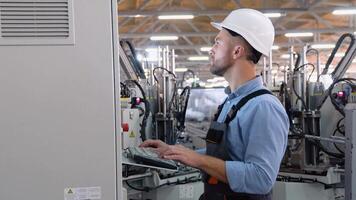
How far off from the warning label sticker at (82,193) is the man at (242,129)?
33 cm

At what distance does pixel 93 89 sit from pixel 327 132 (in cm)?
405

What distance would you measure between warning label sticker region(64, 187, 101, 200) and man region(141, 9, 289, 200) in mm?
327

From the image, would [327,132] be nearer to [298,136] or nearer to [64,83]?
[298,136]

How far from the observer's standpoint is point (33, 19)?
1.30 meters

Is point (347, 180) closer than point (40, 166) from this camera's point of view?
No

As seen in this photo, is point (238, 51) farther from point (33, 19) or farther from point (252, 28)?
point (33, 19)

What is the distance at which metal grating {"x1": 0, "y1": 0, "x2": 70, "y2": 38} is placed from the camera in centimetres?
129

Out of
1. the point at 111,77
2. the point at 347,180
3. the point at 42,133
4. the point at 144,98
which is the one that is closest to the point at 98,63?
the point at 111,77

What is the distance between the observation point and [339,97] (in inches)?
181

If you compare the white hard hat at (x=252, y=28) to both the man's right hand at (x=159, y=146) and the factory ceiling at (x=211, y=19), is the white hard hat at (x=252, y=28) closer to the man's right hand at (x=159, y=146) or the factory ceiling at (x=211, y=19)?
the man's right hand at (x=159, y=146)

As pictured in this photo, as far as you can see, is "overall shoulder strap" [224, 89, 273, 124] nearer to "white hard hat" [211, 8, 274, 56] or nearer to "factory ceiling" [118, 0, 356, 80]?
"white hard hat" [211, 8, 274, 56]

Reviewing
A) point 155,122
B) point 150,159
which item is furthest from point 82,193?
point 155,122

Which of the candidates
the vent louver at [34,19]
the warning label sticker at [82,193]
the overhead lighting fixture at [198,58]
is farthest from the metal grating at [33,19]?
the overhead lighting fixture at [198,58]

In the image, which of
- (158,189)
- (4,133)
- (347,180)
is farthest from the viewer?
(158,189)
